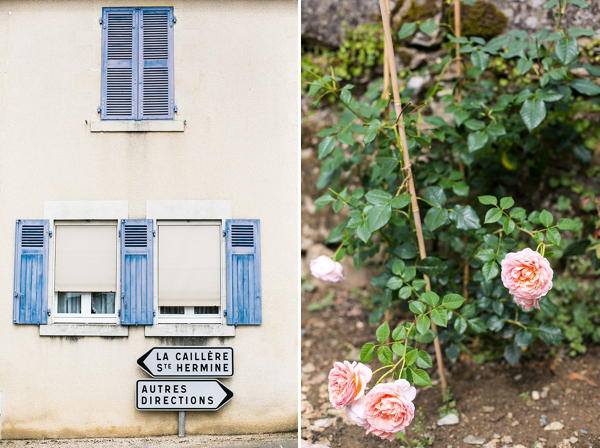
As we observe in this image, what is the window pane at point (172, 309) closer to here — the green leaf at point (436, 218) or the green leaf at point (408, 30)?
the green leaf at point (436, 218)

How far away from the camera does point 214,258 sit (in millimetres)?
1760

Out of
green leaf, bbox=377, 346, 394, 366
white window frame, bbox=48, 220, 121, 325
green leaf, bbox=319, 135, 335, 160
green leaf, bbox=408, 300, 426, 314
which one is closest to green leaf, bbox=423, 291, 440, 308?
green leaf, bbox=408, 300, 426, 314

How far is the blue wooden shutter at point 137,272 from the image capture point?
1.70 meters

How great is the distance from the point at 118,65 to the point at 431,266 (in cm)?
134

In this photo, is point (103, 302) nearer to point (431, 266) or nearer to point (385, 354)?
point (385, 354)

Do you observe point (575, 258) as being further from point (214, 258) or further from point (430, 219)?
point (214, 258)

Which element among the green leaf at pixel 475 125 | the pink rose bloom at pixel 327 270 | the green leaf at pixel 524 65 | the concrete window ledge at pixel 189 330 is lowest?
the concrete window ledge at pixel 189 330

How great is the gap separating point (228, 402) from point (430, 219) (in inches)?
38.7

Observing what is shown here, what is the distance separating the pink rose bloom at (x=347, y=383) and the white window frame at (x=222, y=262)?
362mm

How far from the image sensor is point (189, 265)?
174cm

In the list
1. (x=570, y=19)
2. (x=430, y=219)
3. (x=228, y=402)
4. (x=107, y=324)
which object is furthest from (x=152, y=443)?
(x=570, y=19)

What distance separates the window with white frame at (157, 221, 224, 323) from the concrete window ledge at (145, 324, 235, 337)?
0.06ft

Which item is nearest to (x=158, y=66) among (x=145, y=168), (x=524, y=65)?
(x=145, y=168)

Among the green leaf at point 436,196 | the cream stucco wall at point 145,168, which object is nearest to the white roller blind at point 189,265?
the cream stucco wall at point 145,168
